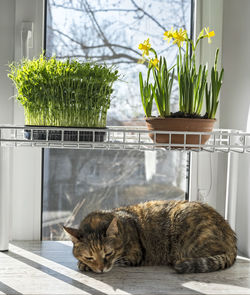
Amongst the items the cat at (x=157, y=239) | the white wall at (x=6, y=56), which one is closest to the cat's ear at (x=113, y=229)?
the cat at (x=157, y=239)

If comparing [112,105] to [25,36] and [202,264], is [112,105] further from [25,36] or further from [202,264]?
[202,264]

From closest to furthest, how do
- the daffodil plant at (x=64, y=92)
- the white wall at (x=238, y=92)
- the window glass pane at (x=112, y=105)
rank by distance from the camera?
the daffodil plant at (x=64, y=92), the white wall at (x=238, y=92), the window glass pane at (x=112, y=105)

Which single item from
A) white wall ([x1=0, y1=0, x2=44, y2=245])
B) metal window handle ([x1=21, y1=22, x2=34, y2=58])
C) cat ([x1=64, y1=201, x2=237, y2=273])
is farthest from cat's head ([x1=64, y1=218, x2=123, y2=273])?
metal window handle ([x1=21, y1=22, x2=34, y2=58])

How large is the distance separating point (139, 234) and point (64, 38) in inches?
32.6

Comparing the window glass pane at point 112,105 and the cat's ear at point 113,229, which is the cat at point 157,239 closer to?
the cat's ear at point 113,229

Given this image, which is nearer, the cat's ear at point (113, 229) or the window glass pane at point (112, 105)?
the cat's ear at point (113, 229)

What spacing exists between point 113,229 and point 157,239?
0.19 meters

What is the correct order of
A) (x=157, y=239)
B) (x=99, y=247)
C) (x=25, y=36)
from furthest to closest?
(x=25, y=36) < (x=157, y=239) < (x=99, y=247)

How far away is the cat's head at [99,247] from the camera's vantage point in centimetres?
145

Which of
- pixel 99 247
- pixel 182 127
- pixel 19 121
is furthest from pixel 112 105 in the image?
pixel 99 247

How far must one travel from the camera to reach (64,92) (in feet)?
4.77

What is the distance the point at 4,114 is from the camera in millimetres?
1813

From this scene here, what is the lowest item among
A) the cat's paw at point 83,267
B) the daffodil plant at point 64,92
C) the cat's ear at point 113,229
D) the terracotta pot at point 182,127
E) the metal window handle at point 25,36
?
the cat's paw at point 83,267

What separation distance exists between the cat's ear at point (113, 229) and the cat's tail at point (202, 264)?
0.22 m
